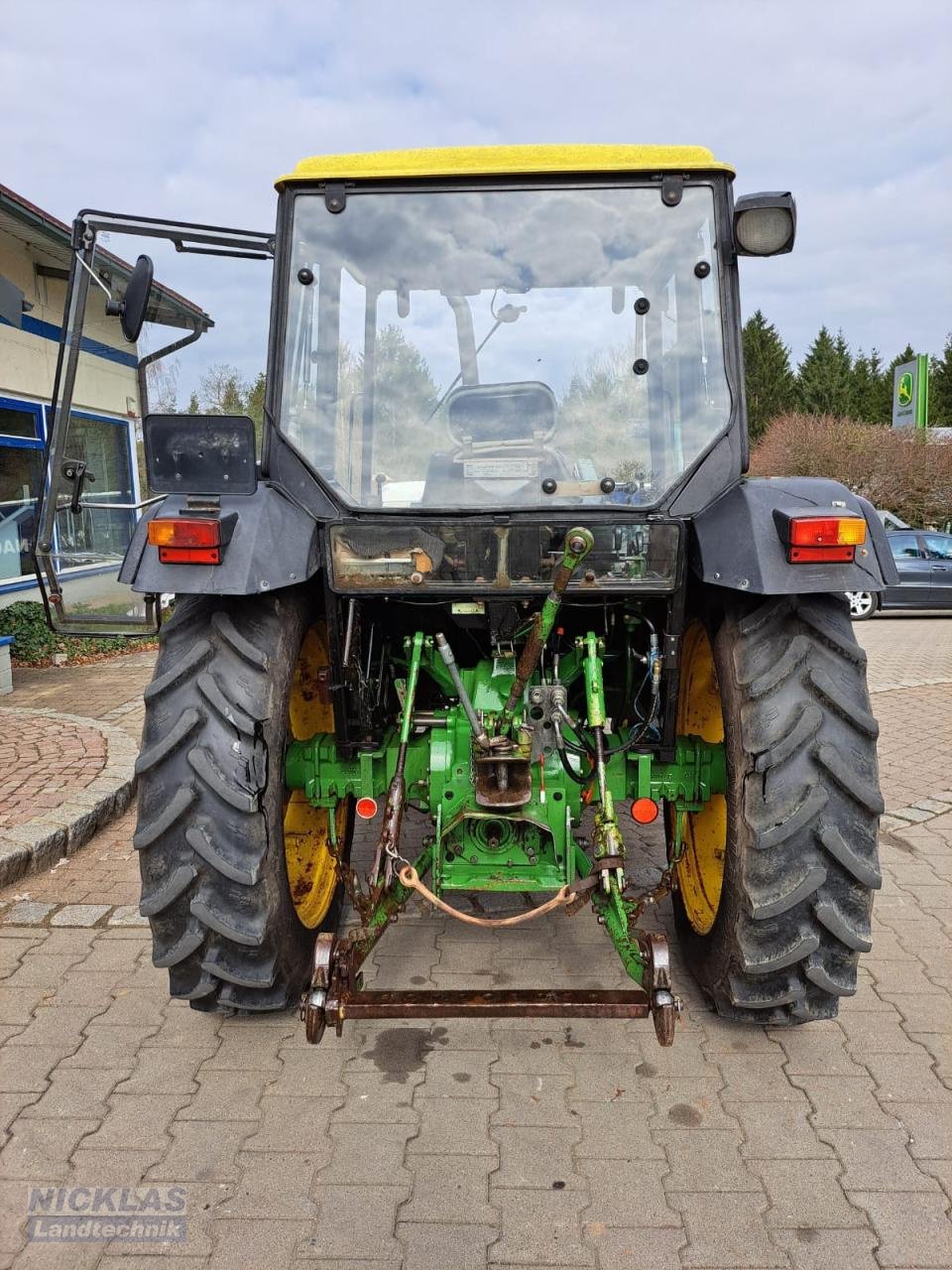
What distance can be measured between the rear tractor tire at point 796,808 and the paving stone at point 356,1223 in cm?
114

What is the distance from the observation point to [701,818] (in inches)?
133

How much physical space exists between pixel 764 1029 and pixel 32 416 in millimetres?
9873

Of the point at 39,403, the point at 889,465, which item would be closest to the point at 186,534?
the point at 39,403

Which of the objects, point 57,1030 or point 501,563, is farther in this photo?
point 57,1030

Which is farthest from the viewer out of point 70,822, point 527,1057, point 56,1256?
point 70,822

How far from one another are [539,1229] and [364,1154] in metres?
0.50

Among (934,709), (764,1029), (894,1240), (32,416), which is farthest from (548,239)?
(32,416)

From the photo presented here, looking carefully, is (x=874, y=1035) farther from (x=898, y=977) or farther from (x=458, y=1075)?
(x=458, y=1075)

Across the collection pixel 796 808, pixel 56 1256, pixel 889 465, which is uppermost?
pixel 889 465

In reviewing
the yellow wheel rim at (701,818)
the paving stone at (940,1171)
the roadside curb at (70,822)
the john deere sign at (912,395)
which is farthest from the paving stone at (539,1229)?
the john deere sign at (912,395)

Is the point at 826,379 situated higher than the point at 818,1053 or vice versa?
the point at 826,379

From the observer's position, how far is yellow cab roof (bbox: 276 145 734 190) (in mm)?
2779

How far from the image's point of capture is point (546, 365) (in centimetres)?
294

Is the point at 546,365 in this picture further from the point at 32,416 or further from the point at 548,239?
the point at 32,416
